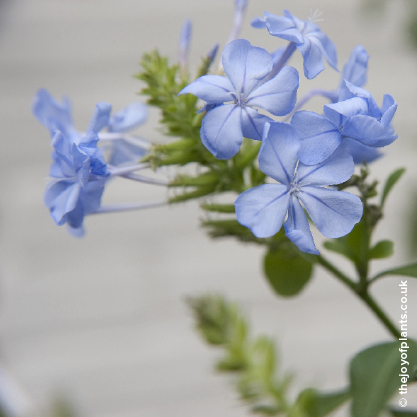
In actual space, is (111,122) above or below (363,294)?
above

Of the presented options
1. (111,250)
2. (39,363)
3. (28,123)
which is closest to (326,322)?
(111,250)

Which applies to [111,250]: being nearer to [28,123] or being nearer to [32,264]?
[32,264]

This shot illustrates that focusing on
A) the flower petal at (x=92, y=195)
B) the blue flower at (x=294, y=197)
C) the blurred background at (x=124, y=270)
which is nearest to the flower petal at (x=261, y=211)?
the blue flower at (x=294, y=197)

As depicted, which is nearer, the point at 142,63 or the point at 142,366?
the point at 142,63

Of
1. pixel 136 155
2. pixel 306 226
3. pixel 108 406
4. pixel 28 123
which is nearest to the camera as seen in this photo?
pixel 306 226

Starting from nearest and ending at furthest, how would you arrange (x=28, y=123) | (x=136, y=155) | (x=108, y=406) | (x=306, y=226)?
(x=306, y=226) < (x=136, y=155) < (x=108, y=406) < (x=28, y=123)

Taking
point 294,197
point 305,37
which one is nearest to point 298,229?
point 294,197

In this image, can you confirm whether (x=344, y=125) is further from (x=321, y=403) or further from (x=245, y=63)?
(x=321, y=403)

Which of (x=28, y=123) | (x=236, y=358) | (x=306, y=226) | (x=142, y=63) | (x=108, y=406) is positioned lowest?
(x=108, y=406)
